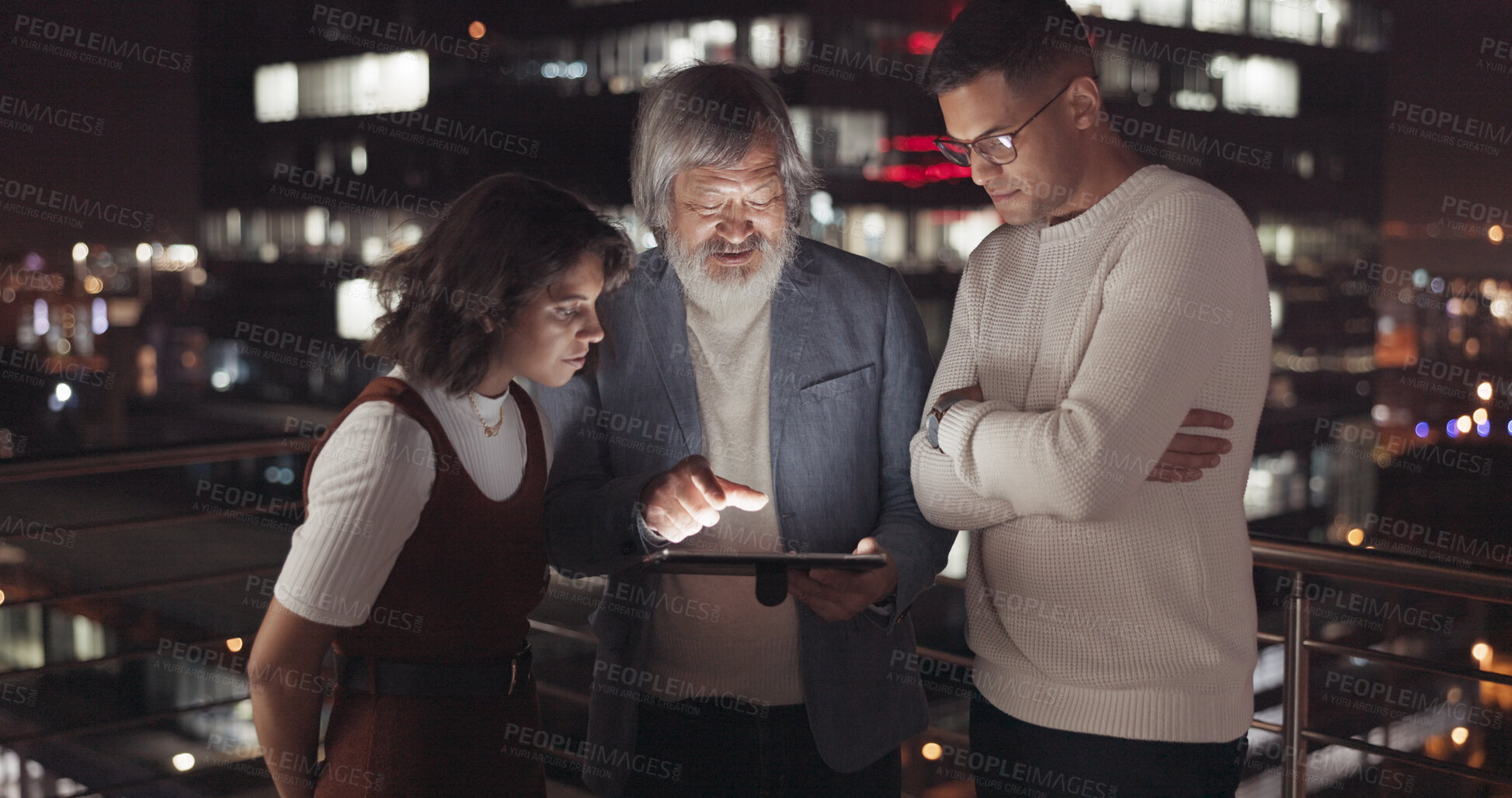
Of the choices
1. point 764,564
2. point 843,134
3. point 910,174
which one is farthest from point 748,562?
point 910,174

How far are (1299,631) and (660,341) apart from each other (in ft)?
5.62

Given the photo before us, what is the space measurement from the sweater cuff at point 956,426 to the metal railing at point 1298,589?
2.58 ft

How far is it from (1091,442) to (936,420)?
282 millimetres

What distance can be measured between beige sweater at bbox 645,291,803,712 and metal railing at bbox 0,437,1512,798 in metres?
0.58

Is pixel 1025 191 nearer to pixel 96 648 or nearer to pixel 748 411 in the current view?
pixel 748 411

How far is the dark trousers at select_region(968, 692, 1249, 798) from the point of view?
1.57m

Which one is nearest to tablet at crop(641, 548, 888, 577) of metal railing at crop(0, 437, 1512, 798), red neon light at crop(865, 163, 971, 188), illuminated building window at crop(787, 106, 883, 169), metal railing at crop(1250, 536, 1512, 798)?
metal railing at crop(0, 437, 1512, 798)

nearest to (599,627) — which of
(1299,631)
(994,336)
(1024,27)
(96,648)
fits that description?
(994,336)

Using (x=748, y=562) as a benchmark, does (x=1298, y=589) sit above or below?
below

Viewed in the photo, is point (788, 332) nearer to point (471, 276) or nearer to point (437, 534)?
point (471, 276)

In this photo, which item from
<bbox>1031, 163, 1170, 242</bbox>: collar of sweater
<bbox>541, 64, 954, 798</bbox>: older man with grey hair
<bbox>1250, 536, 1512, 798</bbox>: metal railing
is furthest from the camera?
<bbox>1250, 536, 1512, 798</bbox>: metal railing

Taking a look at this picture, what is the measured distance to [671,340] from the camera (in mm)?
1986

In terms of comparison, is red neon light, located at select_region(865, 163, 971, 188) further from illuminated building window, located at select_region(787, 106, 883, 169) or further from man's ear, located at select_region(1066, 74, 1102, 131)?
man's ear, located at select_region(1066, 74, 1102, 131)

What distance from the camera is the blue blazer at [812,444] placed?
1.91 metres
